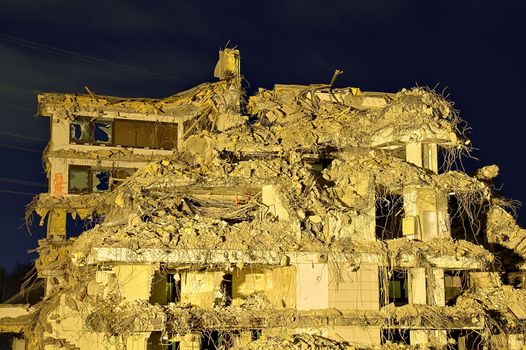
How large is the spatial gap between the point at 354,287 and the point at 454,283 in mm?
6989

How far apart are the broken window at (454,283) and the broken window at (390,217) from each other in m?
2.51

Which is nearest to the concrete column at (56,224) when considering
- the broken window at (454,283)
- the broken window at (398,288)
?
the broken window at (398,288)

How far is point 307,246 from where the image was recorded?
28.2 metres

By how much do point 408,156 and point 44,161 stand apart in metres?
22.3

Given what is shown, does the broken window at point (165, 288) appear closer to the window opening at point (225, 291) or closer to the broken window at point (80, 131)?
the window opening at point (225, 291)

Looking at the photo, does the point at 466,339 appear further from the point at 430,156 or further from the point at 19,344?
the point at 19,344

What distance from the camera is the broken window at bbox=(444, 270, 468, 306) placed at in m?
33.1

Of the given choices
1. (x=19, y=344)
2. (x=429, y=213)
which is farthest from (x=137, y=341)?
(x=19, y=344)

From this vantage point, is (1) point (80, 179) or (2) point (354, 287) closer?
(2) point (354, 287)

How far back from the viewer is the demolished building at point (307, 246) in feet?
89.8

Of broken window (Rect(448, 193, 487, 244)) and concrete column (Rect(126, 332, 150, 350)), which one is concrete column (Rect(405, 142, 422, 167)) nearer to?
broken window (Rect(448, 193, 487, 244))

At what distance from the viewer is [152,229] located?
2750 centimetres

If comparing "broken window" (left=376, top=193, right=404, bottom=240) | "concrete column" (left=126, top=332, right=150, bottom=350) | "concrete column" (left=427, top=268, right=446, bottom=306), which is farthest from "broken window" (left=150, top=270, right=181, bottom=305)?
"concrete column" (left=427, top=268, right=446, bottom=306)

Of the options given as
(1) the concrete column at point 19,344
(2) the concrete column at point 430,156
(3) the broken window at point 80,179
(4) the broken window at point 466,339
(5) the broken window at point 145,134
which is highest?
(5) the broken window at point 145,134
